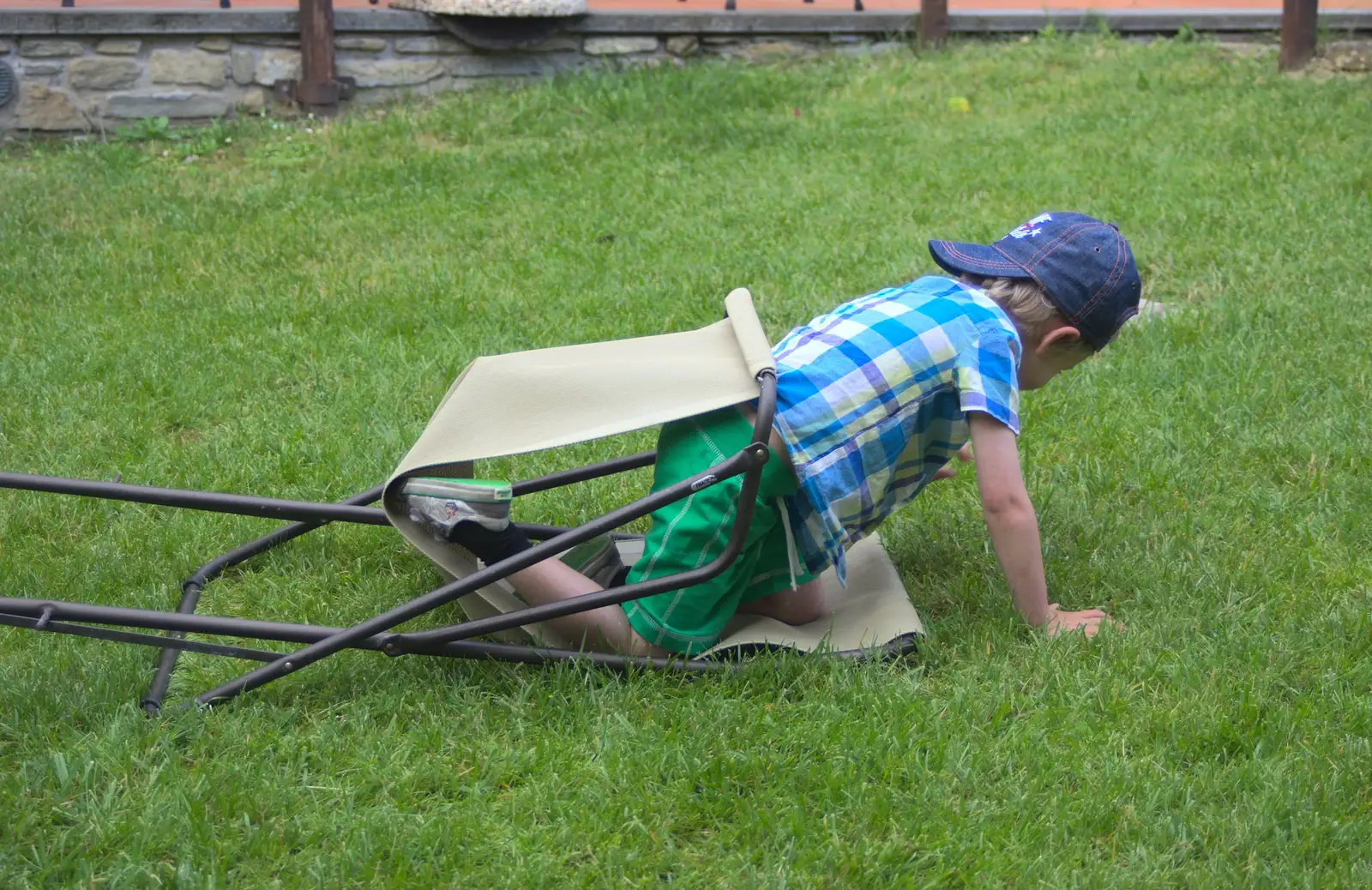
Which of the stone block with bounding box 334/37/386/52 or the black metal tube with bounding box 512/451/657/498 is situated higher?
the stone block with bounding box 334/37/386/52

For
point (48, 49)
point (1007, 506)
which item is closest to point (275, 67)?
point (48, 49)

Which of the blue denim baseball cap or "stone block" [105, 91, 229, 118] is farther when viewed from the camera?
"stone block" [105, 91, 229, 118]

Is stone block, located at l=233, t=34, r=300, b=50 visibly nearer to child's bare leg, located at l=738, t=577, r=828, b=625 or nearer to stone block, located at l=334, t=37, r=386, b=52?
stone block, located at l=334, t=37, r=386, b=52

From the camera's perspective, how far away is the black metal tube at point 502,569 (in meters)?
2.23

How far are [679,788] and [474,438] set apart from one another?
713 millimetres

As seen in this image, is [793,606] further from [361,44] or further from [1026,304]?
[361,44]

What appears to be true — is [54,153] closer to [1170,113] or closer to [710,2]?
[710,2]

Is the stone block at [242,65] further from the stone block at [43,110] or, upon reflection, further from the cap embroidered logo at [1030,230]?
the cap embroidered logo at [1030,230]

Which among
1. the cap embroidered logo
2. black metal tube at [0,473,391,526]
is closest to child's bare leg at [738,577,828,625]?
the cap embroidered logo

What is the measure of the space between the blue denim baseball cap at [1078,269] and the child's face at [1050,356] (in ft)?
0.08

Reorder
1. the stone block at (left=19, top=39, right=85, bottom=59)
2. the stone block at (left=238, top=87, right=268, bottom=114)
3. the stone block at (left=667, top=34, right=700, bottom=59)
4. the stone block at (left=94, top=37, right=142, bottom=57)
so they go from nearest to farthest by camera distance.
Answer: the stone block at (left=19, top=39, right=85, bottom=59)
the stone block at (left=94, top=37, right=142, bottom=57)
the stone block at (left=238, top=87, right=268, bottom=114)
the stone block at (left=667, top=34, right=700, bottom=59)

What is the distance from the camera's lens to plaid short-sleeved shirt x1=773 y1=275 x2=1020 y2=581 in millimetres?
2457

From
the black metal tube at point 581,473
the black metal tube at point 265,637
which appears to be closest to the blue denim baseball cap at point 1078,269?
the black metal tube at point 581,473

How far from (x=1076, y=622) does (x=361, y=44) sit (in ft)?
19.4
